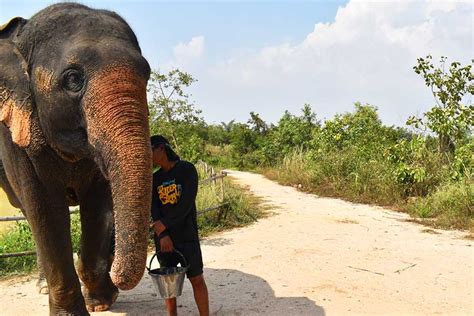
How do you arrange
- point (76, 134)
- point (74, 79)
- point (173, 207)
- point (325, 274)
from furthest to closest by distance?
point (325, 274) < point (173, 207) < point (76, 134) < point (74, 79)

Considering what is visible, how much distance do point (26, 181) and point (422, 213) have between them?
26.3ft

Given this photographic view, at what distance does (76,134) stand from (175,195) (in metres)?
0.98

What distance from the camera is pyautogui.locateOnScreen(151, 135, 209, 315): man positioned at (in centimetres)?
396

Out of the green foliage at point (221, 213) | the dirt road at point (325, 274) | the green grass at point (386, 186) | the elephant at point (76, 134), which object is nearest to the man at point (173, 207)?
the elephant at point (76, 134)

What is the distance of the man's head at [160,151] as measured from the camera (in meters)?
3.86

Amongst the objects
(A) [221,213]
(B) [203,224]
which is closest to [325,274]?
(B) [203,224]

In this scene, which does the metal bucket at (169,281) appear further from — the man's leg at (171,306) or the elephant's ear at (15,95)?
the elephant's ear at (15,95)

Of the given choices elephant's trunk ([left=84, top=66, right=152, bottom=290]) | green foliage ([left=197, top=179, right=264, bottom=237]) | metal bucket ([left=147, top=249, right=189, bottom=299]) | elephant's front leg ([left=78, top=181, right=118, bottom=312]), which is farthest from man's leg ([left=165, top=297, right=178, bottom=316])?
green foliage ([left=197, top=179, right=264, bottom=237])

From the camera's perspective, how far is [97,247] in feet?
15.0

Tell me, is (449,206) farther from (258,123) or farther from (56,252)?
(258,123)

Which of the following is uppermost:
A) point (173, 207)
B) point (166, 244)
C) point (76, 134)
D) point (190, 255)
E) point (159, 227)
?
point (76, 134)

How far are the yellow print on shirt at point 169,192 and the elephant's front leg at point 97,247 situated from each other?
64 cm

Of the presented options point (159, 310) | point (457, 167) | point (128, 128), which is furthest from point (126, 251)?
point (457, 167)

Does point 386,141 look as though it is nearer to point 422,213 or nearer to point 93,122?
point 422,213
